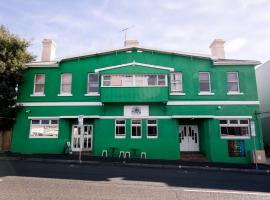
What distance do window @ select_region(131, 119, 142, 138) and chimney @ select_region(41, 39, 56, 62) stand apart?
10.4 meters

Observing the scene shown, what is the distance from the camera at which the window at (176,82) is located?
1719 centimetres

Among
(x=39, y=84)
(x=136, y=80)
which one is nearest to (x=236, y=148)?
(x=136, y=80)

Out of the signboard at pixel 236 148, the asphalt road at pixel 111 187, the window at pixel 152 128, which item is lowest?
the asphalt road at pixel 111 187

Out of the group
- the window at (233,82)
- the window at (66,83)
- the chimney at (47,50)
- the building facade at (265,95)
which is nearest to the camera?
the window at (233,82)

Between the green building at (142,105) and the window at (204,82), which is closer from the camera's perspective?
the green building at (142,105)

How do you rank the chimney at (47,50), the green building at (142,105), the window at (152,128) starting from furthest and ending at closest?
the chimney at (47,50) < the window at (152,128) < the green building at (142,105)

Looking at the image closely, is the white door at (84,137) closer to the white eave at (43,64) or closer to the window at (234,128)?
the white eave at (43,64)

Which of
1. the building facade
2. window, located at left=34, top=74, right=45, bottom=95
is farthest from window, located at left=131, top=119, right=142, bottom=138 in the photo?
the building facade

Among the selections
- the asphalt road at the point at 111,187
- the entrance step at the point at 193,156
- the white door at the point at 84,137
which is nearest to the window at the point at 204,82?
the entrance step at the point at 193,156

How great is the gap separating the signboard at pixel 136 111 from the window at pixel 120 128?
79 centimetres

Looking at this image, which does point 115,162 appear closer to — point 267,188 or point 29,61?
point 267,188

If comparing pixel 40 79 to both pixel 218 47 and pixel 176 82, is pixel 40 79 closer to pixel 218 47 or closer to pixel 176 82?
pixel 176 82

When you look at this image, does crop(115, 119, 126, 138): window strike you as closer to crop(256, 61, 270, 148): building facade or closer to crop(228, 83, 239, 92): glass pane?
crop(228, 83, 239, 92): glass pane

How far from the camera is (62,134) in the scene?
54.8 ft
